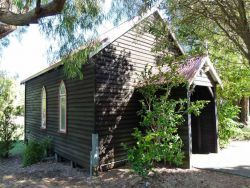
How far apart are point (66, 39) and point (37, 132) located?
9928 millimetres

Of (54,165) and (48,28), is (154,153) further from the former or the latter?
(54,165)

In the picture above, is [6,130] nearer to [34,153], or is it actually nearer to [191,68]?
[34,153]

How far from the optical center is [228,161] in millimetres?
10164

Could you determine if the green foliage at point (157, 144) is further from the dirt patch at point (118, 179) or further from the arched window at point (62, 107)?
the arched window at point (62, 107)

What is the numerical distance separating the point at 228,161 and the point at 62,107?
7.23 meters

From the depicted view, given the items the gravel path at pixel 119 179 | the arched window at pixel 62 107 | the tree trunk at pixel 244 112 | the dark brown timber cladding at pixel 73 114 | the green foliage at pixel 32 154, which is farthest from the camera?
the tree trunk at pixel 244 112

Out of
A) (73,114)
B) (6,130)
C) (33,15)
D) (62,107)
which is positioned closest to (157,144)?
(73,114)

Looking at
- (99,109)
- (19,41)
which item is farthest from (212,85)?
(19,41)

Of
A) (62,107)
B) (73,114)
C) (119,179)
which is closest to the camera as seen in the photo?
(119,179)

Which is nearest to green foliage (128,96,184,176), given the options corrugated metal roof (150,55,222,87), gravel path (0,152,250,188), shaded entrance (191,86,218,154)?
gravel path (0,152,250,188)

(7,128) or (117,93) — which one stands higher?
(117,93)

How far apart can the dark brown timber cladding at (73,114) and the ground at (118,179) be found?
2.93 feet

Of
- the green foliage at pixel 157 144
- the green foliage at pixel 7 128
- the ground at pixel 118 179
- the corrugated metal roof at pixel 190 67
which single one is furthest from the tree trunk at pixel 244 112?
the green foliage at pixel 7 128

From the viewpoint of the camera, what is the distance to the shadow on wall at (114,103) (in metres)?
9.65
